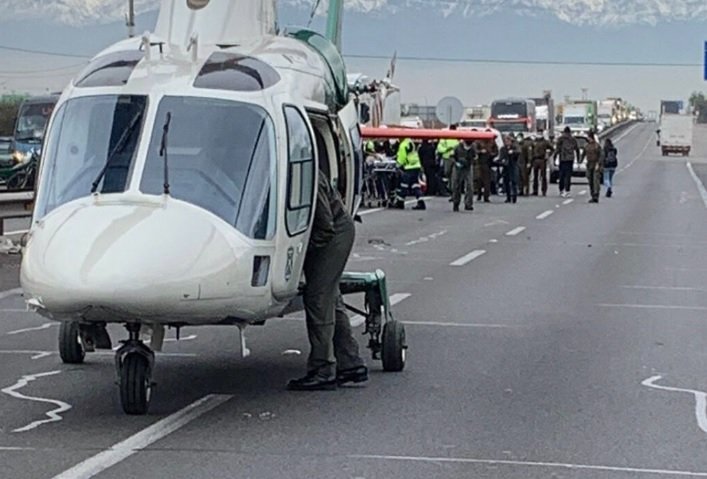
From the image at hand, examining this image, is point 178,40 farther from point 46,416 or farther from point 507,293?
point 507,293

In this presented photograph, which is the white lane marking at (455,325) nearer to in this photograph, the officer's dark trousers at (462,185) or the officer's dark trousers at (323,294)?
the officer's dark trousers at (323,294)

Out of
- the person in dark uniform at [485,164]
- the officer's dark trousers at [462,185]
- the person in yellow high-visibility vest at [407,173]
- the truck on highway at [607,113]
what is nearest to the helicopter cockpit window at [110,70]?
the officer's dark trousers at [462,185]

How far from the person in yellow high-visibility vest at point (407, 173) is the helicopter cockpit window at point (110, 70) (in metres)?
26.5

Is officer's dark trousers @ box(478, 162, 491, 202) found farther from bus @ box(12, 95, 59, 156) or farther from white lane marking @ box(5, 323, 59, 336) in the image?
white lane marking @ box(5, 323, 59, 336)

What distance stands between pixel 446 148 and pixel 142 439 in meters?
30.7

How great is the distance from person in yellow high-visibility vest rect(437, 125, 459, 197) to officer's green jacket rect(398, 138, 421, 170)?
834 millimetres

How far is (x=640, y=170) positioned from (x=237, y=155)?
6403 cm

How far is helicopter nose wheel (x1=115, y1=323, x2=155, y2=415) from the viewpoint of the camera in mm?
9617

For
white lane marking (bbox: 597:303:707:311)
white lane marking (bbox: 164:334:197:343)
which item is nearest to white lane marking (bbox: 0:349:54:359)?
white lane marking (bbox: 164:334:197:343)

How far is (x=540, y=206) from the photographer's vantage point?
129 ft

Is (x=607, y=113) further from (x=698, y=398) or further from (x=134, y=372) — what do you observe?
(x=134, y=372)

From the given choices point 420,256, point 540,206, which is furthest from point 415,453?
point 540,206

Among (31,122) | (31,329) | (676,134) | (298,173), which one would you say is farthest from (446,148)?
(676,134)

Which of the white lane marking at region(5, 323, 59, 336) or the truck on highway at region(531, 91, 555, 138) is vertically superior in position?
the white lane marking at region(5, 323, 59, 336)
